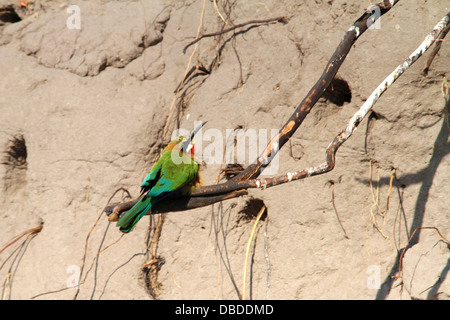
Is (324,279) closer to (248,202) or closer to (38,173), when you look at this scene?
(248,202)

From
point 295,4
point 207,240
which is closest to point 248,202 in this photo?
point 207,240

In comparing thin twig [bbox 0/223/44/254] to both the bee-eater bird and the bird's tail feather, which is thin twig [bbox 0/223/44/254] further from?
the bird's tail feather

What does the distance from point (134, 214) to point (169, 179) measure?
327 mm

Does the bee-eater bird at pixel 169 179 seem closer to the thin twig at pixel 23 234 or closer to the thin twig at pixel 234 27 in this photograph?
the thin twig at pixel 234 27

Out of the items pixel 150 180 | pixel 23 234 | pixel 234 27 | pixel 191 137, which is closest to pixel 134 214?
pixel 150 180

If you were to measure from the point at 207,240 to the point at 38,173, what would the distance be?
1441mm

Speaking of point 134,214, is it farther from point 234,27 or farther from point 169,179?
point 234,27

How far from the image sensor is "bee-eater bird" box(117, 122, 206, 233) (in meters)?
2.65

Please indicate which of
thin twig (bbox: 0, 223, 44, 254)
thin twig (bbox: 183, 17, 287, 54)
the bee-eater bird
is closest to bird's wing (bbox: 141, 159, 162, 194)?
the bee-eater bird

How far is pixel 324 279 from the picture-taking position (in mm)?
3195

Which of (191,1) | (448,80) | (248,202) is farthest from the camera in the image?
(191,1)

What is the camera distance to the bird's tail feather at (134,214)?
262cm

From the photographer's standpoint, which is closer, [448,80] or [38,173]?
[448,80]

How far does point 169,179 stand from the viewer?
9.40 ft
